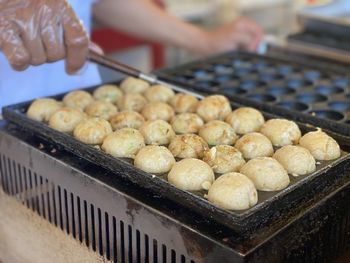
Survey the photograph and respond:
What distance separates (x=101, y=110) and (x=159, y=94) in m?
0.19

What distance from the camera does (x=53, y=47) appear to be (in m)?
1.27

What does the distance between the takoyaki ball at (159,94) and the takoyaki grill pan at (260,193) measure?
1.15 ft

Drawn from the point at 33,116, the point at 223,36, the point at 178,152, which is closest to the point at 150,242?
the point at 178,152

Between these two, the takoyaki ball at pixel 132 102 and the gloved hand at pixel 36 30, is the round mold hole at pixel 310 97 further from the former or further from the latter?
the gloved hand at pixel 36 30

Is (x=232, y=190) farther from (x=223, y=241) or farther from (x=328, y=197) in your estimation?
(x=328, y=197)

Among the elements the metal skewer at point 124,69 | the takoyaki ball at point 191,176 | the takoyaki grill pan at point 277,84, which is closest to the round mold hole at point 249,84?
the takoyaki grill pan at point 277,84

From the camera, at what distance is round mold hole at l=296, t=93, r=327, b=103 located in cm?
159

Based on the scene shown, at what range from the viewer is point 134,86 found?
5.07 feet

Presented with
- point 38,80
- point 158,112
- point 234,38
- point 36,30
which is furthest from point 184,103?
point 234,38

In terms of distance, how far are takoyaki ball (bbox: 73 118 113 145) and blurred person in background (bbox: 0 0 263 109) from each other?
0.64 feet

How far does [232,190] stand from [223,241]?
3.8 inches

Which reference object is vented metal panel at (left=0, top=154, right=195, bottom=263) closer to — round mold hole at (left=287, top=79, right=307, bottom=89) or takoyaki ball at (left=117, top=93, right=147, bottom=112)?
takoyaki ball at (left=117, top=93, right=147, bottom=112)

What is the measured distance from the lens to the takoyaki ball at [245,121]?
4.17 feet

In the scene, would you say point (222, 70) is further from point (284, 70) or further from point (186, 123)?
point (186, 123)
